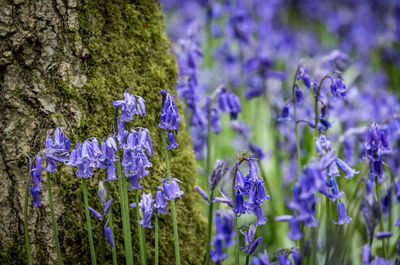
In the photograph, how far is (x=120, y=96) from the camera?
2.88 metres

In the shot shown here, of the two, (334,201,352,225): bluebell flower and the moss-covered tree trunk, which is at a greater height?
the moss-covered tree trunk

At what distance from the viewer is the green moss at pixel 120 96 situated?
271 centimetres

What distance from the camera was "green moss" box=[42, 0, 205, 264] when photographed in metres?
2.71

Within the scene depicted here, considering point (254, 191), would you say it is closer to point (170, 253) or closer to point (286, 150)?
point (170, 253)

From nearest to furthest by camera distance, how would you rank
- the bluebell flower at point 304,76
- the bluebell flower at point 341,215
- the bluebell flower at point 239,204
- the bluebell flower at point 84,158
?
the bluebell flower at point 84,158, the bluebell flower at point 239,204, the bluebell flower at point 341,215, the bluebell flower at point 304,76

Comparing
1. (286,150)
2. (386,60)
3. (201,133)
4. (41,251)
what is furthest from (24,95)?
(386,60)

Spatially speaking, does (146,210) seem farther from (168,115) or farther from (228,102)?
(228,102)

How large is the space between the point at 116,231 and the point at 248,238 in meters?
0.96

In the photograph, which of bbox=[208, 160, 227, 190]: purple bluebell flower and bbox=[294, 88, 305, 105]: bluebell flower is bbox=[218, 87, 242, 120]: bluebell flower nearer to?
bbox=[294, 88, 305, 105]: bluebell flower

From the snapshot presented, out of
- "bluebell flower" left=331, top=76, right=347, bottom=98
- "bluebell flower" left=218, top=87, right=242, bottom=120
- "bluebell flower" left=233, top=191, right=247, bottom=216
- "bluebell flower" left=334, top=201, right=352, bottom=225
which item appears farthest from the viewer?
"bluebell flower" left=218, top=87, right=242, bottom=120

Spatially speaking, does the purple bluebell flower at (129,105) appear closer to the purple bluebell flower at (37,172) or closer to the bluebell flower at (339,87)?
the purple bluebell flower at (37,172)

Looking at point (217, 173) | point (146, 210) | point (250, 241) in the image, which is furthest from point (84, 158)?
point (250, 241)

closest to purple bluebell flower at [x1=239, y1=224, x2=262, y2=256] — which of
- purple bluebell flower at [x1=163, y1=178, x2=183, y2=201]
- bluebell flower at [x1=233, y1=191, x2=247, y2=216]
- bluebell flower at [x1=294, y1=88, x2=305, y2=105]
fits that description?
bluebell flower at [x1=233, y1=191, x2=247, y2=216]

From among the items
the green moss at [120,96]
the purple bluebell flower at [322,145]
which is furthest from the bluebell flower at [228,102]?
the purple bluebell flower at [322,145]
